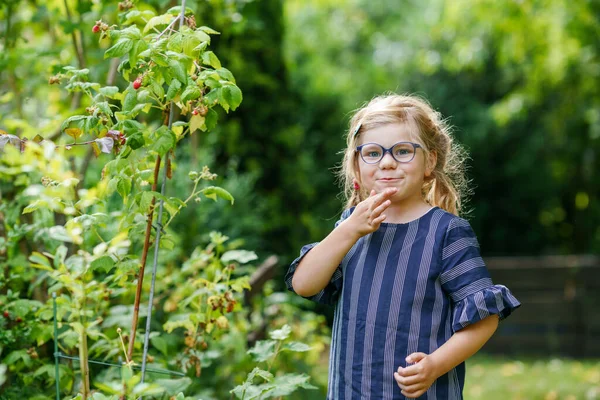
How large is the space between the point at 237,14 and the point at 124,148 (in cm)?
204

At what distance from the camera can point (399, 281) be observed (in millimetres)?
1956

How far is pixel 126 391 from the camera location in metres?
1.49

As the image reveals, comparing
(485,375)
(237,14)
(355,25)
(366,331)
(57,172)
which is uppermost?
(355,25)

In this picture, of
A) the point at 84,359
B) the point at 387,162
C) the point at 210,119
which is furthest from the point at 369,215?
the point at 84,359

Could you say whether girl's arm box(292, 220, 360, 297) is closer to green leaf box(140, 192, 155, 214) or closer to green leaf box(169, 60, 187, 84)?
green leaf box(140, 192, 155, 214)

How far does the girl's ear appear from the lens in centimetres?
214

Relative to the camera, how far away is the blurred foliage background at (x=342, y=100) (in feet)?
13.4

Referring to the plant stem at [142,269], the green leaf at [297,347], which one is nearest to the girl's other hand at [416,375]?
the green leaf at [297,347]

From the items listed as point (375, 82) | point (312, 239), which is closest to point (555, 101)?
point (375, 82)

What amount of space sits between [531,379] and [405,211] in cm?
501

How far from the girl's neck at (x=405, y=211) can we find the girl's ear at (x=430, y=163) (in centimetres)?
12

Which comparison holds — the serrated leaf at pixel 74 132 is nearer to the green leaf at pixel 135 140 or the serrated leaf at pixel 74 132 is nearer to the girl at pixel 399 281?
the green leaf at pixel 135 140

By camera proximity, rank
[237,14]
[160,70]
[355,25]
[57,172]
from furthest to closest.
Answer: [355,25]
[237,14]
[160,70]
[57,172]

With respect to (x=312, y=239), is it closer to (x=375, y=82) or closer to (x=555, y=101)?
(x=375, y=82)
